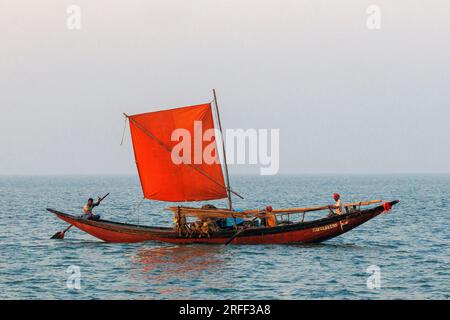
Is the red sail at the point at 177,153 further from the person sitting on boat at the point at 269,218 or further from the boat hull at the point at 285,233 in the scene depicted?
the person sitting on boat at the point at 269,218

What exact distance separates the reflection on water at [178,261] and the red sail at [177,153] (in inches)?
135

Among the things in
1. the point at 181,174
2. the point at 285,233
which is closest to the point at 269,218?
the point at 285,233

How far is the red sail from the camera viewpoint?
113ft

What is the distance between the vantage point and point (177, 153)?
34.8m

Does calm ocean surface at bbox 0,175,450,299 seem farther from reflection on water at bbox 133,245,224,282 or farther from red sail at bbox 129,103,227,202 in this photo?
red sail at bbox 129,103,227,202

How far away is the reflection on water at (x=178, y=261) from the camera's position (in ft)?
88.7

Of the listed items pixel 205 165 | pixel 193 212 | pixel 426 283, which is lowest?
pixel 426 283

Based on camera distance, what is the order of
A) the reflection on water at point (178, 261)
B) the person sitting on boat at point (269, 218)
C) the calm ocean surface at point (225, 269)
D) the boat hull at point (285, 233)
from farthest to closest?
the person sitting on boat at point (269, 218) → the boat hull at point (285, 233) → the reflection on water at point (178, 261) → the calm ocean surface at point (225, 269)

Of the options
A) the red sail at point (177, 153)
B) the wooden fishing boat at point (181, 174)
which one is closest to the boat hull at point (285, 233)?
the wooden fishing boat at point (181, 174)

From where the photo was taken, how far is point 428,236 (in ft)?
135

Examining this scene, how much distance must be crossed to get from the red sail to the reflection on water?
135 inches

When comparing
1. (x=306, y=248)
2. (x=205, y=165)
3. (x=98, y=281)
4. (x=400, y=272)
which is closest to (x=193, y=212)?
(x=205, y=165)
